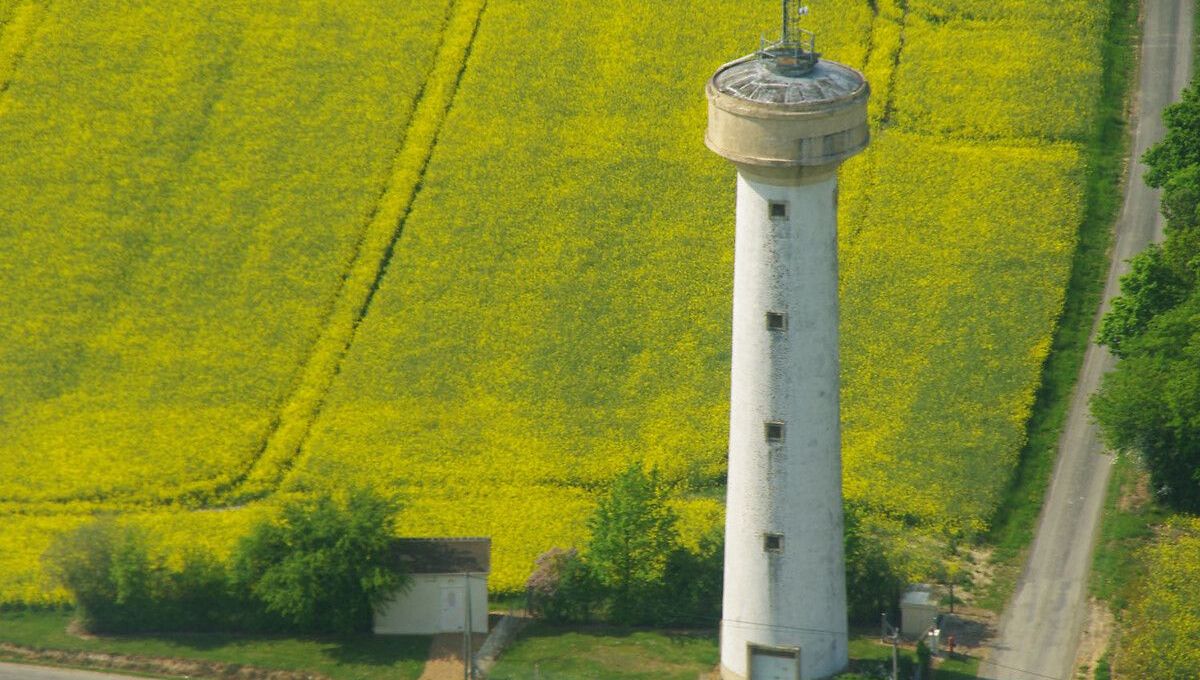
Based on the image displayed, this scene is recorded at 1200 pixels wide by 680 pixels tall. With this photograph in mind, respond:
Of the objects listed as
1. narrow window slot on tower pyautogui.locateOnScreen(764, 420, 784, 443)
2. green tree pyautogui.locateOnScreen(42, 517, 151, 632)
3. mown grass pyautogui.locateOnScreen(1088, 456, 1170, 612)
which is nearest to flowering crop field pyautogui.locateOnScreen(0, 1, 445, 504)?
green tree pyautogui.locateOnScreen(42, 517, 151, 632)

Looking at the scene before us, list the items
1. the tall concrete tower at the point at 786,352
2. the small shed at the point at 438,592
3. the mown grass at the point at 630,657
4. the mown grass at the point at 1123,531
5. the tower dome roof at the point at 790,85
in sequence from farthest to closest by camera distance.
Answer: the mown grass at the point at 1123,531
the small shed at the point at 438,592
the mown grass at the point at 630,657
the tall concrete tower at the point at 786,352
the tower dome roof at the point at 790,85

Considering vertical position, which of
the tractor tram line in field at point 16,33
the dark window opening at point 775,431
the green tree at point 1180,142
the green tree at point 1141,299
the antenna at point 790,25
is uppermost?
the tractor tram line in field at point 16,33

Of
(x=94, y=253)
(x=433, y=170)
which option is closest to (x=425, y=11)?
(x=433, y=170)

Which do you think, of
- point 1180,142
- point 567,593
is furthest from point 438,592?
point 1180,142

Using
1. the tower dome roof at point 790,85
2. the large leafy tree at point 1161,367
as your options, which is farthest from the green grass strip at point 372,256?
the tower dome roof at point 790,85

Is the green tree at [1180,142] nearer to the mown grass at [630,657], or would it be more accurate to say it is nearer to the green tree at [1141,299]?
the green tree at [1141,299]

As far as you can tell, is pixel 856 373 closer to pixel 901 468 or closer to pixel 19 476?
pixel 901 468

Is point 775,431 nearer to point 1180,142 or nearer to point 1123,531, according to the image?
point 1123,531
